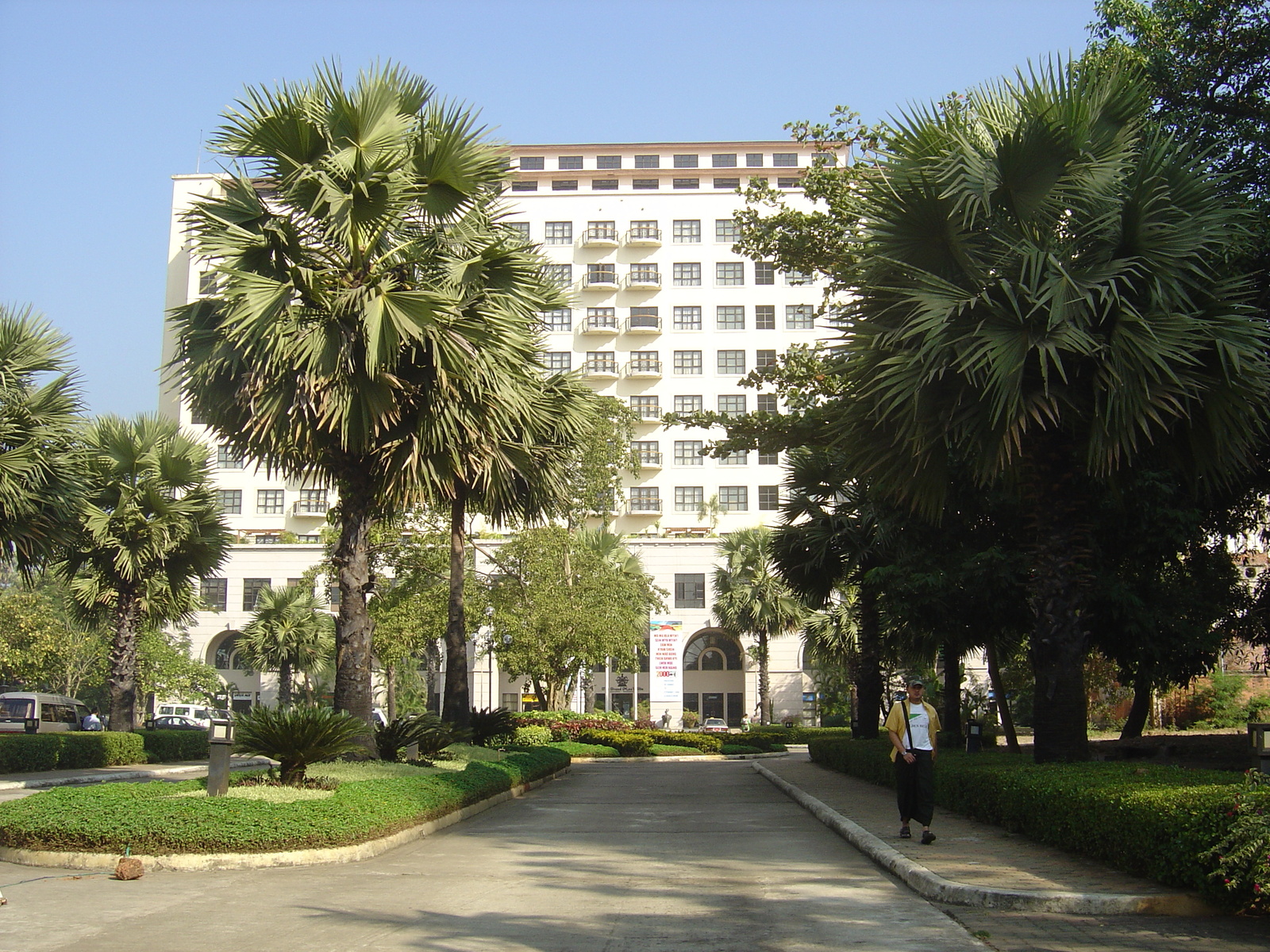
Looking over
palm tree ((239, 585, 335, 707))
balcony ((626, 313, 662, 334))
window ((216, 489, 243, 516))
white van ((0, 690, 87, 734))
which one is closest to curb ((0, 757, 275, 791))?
white van ((0, 690, 87, 734))

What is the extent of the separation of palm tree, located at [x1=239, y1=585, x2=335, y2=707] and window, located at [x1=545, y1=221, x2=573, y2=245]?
1459 inches

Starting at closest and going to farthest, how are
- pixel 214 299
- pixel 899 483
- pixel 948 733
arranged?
1. pixel 899 483
2. pixel 214 299
3. pixel 948 733

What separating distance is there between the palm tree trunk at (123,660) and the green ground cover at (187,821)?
57.7ft

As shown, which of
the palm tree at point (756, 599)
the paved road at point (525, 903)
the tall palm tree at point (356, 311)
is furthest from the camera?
the palm tree at point (756, 599)

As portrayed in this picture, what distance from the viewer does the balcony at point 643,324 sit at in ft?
261

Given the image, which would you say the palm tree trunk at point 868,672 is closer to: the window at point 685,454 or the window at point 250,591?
the window at point 250,591

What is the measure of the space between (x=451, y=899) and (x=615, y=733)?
102 feet

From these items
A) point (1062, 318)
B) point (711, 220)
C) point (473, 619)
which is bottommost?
point (473, 619)

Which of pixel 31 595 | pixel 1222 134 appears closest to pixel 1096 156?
pixel 1222 134

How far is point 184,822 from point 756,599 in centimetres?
4484

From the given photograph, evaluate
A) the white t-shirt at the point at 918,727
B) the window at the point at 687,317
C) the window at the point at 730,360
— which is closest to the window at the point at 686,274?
the window at the point at 687,317

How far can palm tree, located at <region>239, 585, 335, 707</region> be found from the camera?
52.2m

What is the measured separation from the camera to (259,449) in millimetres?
16828

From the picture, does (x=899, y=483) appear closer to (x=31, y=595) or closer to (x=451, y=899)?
(x=451, y=899)
